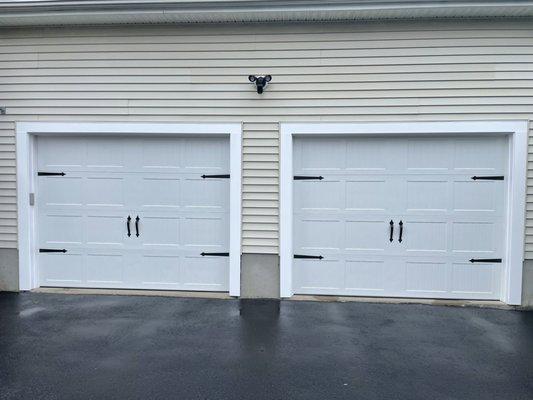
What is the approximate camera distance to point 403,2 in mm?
4469

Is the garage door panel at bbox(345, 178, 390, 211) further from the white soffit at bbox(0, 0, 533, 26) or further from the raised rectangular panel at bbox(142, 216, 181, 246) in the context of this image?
the raised rectangular panel at bbox(142, 216, 181, 246)

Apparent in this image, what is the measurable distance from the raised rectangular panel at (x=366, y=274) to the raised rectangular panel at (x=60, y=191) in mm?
3722

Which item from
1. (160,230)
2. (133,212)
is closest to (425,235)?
(160,230)

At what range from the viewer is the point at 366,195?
16.4 ft

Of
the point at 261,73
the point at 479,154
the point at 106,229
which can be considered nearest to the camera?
the point at 479,154

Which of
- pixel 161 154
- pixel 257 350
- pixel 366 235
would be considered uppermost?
pixel 161 154

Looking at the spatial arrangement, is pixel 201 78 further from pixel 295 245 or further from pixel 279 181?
pixel 295 245

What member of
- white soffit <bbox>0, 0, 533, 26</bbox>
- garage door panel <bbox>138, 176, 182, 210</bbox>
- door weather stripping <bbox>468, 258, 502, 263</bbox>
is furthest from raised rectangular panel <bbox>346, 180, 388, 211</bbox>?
garage door panel <bbox>138, 176, 182, 210</bbox>

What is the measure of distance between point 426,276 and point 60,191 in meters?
4.97

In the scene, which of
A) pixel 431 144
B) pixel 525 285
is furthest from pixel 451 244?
pixel 431 144

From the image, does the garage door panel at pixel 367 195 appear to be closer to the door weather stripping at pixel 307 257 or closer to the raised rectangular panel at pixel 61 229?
the door weather stripping at pixel 307 257

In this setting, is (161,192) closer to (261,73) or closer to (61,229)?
(61,229)

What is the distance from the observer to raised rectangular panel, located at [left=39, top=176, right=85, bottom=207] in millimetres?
5270

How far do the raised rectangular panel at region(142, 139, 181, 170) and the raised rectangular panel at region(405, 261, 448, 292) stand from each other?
3.31 m
